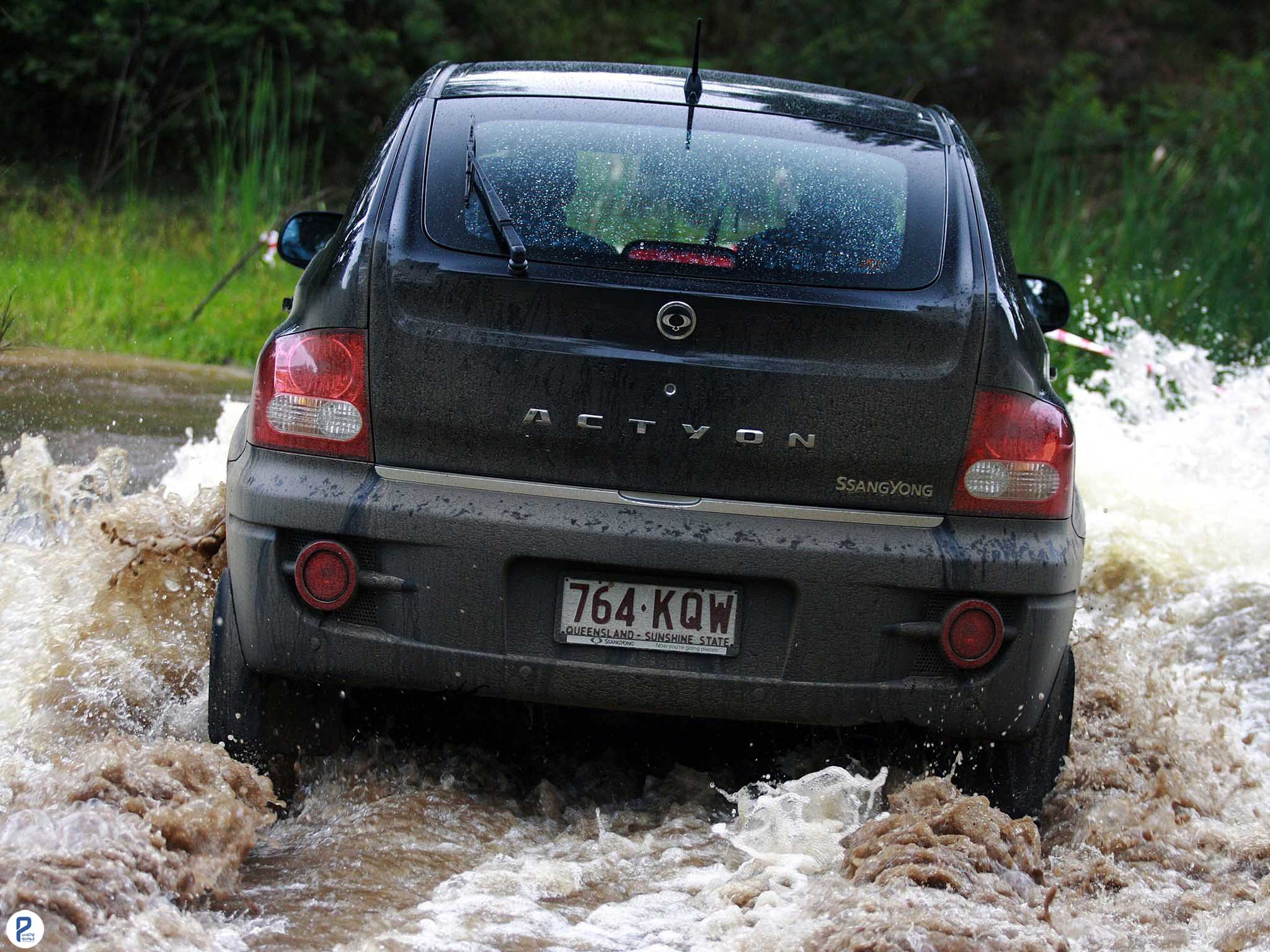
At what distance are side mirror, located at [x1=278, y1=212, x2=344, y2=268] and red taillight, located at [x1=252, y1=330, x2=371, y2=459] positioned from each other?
114 centimetres

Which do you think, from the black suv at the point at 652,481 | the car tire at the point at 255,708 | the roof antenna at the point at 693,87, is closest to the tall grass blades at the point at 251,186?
the roof antenna at the point at 693,87

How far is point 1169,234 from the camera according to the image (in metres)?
10.9

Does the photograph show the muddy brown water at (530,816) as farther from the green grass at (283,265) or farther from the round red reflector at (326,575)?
the green grass at (283,265)

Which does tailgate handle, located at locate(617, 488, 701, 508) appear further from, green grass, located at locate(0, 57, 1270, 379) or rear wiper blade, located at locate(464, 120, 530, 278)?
green grass, located at locate(0, 57, 1270, 379)

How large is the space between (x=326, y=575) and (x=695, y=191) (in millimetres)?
1186

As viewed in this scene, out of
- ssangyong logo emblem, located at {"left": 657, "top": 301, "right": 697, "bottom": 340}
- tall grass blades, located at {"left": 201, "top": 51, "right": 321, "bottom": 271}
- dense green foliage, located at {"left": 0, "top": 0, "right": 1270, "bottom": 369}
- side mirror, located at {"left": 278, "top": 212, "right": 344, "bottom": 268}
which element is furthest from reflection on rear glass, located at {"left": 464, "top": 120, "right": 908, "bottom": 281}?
tall grass blades, located at {"left": 201, "top": 51, "right": 321, "bottom": 271}

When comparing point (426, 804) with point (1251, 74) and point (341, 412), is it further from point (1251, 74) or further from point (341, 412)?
point (1251, 74)

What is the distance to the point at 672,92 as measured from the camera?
389 cm

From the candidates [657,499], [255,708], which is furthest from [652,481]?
[255,708]

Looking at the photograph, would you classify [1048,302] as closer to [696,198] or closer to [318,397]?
[696,198]

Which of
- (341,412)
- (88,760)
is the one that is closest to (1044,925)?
(341,412)

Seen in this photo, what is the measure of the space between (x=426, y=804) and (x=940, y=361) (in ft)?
4.93

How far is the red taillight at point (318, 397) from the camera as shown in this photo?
3.16 meters

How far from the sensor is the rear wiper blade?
10.3 feet
